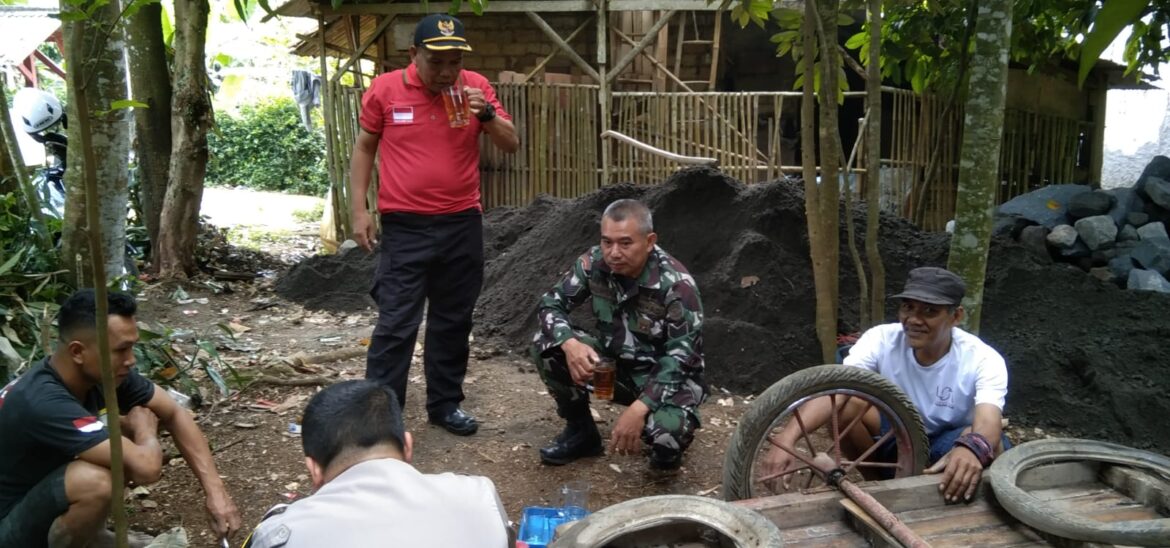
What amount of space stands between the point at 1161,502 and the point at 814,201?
5.76 ft

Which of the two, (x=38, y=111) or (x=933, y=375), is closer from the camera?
(x=933, y=375)

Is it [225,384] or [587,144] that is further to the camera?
[587,144]

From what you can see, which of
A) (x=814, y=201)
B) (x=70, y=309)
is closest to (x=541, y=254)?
(x=814, y=201)

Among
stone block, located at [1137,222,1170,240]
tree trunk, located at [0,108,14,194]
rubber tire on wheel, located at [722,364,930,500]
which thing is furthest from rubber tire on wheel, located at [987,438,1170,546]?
tree trunk, located at [0,108,14,194]

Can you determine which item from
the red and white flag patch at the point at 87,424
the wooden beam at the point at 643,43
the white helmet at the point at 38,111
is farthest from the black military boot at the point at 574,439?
the wooden beam at the point at 643,43

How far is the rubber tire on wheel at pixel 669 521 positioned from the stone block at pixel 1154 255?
222 inches

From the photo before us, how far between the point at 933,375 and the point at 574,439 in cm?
155

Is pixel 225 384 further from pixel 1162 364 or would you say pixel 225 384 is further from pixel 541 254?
pixel 1162 364

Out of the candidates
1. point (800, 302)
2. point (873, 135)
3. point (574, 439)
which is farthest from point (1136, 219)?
point (574, 439)

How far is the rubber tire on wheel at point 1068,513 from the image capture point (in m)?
2.33

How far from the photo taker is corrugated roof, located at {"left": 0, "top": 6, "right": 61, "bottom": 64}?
15672mm

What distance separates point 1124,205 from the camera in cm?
740

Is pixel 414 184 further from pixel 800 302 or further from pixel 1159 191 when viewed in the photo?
pixel 1159 191

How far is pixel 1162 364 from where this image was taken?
16.4ft
